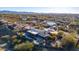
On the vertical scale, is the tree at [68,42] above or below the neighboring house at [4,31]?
below

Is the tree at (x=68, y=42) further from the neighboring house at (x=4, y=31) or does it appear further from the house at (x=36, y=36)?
the neighboring house at (x=4, y=31)

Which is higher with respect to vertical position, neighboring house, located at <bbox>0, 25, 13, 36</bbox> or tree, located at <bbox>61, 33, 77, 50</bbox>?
neighboring house, located at <bbox>0, 25, 13, 36</bbox>

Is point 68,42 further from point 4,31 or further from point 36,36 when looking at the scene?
point 4,31

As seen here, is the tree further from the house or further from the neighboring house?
the neighboring house

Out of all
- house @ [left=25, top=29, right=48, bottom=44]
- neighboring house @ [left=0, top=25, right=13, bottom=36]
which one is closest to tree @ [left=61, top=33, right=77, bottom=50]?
house @ [left=25, top=29, right=48, bottom=44]

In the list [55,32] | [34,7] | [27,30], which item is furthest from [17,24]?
[55,32]

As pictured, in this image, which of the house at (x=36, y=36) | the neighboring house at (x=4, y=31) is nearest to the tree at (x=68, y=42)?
the house at (x=36, y=36)

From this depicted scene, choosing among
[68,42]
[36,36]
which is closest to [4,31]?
Answer: [36,36]
